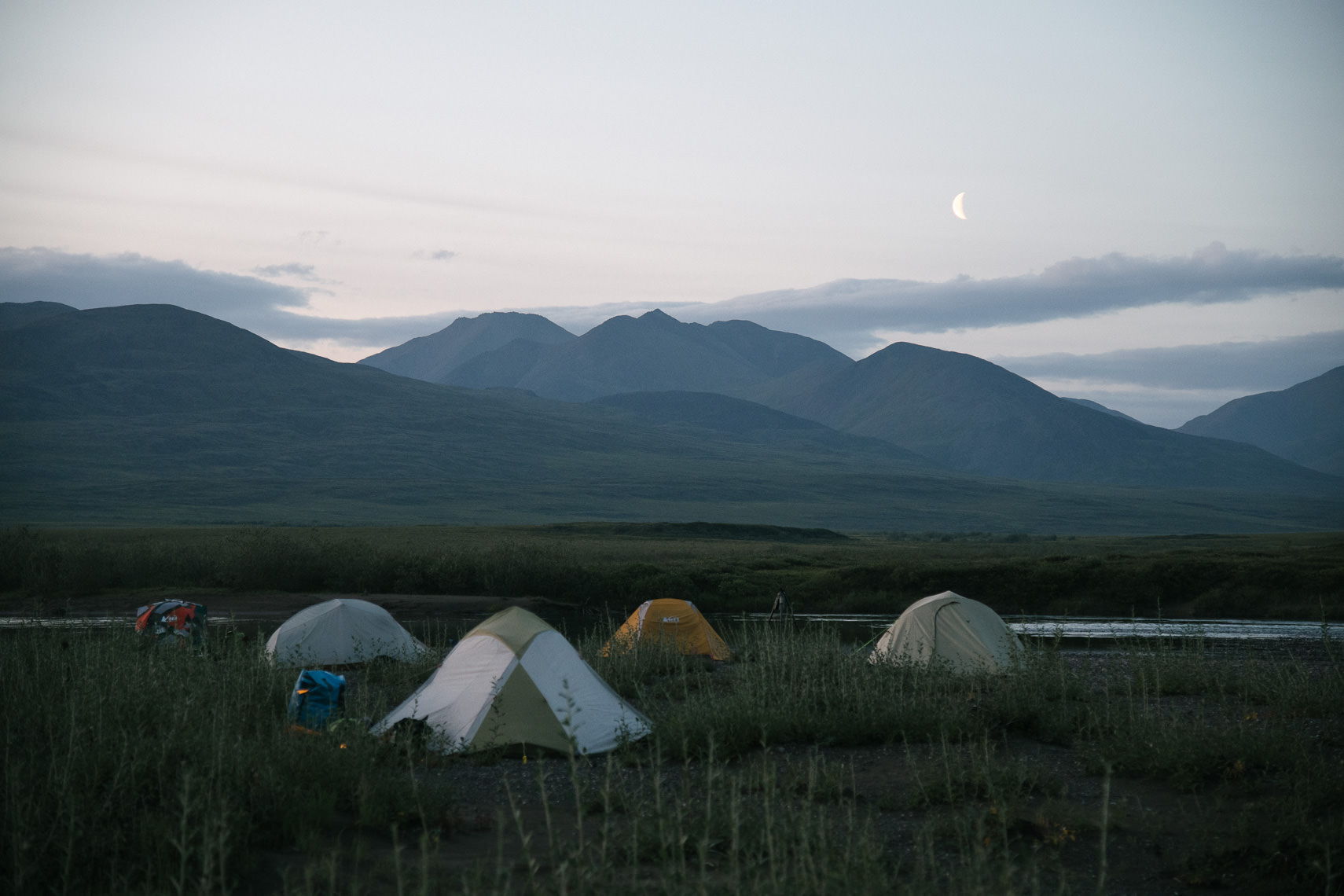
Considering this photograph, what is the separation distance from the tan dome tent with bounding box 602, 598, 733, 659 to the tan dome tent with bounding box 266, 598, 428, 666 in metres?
4.55

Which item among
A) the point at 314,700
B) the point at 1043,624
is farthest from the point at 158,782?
the point at 1043,624

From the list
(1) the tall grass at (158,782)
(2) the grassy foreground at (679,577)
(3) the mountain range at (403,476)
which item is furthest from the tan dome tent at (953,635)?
(3) the mountain range at (403,476)

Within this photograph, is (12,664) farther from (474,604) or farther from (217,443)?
(217,443)

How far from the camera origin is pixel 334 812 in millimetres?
7996

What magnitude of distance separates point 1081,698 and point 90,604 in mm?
32479

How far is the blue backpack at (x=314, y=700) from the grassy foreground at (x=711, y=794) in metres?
0.52

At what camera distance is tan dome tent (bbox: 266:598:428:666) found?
62.6 feet

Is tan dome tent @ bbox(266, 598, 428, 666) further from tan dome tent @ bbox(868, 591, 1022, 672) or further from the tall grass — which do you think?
tan dome tent @ bbox(868, 591, 1022, 672)

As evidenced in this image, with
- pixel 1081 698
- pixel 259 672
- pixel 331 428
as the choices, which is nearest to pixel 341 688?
pixel 259 672

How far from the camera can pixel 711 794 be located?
21.8 ft

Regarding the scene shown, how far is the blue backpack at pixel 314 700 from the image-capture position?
10.8 meters

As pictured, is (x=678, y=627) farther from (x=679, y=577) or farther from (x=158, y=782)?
(x=679, y=577)

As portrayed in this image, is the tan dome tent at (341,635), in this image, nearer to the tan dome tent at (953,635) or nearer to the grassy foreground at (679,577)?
the tan dome tent at (953,635)

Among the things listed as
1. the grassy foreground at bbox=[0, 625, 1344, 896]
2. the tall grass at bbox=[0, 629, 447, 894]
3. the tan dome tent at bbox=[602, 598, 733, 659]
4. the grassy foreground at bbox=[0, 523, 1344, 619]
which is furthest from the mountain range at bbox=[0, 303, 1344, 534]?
the grassy foreground at bbox=[0, 625, 1344, 896]
